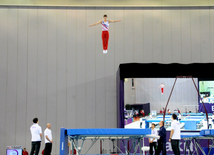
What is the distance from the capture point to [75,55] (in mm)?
13250

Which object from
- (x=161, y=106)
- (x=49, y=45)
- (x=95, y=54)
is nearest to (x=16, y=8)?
(x=49, y=45)

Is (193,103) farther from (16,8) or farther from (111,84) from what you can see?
(16,8)

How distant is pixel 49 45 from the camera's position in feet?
43.5

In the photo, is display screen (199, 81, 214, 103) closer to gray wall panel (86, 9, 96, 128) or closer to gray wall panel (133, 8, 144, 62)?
gray wall panel (133, 8, 144, 62)

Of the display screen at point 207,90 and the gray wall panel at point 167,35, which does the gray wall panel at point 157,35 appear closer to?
the gray wall panel at point 167,35

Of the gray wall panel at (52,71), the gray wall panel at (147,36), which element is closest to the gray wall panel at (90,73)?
the gray wall panel at (52,71)

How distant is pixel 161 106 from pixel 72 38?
7911mm

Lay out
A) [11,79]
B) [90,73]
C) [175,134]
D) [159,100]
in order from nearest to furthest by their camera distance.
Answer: [175,134], [11,79], [90,73], [159,100]

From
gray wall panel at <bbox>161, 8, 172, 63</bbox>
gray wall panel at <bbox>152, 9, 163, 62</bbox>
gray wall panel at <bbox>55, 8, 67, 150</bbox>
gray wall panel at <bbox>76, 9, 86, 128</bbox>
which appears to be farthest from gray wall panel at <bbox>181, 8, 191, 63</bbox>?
gray wall panel at <bbox>55, 8, 67, 150</bbox>

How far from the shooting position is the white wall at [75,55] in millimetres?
12969

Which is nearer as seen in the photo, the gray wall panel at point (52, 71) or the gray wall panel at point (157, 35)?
the gray wall panel at point (52, 71)

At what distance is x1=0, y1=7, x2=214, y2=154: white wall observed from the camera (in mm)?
12969

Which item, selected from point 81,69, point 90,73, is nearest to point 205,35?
point 90,73

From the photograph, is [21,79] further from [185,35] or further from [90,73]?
[185,35]
